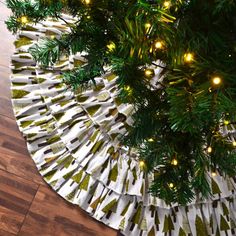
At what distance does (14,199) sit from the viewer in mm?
956

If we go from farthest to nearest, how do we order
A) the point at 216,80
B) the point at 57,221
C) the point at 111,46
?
the point at 57,221 → the point at 111,46 → the point at 216,80

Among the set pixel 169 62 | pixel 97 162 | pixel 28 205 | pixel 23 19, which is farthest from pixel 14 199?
pixel 169 62

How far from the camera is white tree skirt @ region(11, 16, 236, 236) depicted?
3.11 feet

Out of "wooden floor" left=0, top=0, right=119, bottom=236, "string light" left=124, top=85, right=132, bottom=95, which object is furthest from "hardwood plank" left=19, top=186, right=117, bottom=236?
"string light" left=124, top=85, right=132, bottom=95

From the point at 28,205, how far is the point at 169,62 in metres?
A: 0.71

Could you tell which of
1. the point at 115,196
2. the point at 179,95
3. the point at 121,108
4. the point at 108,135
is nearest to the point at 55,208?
the point at 115,196

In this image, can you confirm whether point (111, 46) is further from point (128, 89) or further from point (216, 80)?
point (216, 80)

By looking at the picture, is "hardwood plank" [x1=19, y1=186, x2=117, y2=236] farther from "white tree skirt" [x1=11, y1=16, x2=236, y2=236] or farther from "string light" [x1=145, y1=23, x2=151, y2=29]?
"string light" [x1=145, y1=23, x2=151, y2=29]

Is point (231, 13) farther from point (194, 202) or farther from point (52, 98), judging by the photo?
point (52, 98)

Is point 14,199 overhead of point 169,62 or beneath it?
beneath

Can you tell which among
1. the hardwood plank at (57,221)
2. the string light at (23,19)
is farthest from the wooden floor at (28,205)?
the string light at (23,19)

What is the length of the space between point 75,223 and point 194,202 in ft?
1.32

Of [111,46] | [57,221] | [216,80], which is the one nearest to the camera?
[216,80]

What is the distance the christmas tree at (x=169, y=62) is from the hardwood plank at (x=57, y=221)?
367 millimetres
